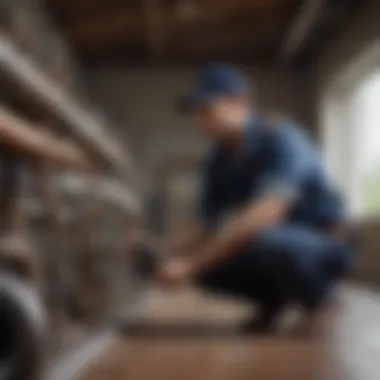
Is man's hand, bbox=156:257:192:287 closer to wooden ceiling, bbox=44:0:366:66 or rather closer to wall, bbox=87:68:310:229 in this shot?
wooden ceiling, bbox=44:0:366:66

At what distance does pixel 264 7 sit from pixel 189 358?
5.20 feet

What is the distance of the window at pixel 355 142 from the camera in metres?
0.82

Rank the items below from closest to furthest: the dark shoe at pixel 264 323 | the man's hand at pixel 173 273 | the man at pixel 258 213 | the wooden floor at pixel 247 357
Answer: the wooden floor at pixel 247 357
the man's hand at pixel 173 273
the man at pixel 258 213
the dark shoe at pixel 264 323

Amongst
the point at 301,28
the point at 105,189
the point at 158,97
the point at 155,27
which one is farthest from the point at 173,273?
the point at 158,97

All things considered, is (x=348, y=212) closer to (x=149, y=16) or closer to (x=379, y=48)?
(x=379, y=48)

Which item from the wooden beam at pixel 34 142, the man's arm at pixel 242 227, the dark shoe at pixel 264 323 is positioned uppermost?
the wooden beam at pixel 34 142

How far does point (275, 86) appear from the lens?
3.43 metres

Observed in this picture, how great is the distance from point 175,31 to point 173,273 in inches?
77.8

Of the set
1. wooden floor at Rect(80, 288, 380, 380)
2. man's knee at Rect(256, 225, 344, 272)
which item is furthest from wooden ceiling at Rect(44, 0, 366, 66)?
wooden floor at Rect(80, 288, 380, 380)

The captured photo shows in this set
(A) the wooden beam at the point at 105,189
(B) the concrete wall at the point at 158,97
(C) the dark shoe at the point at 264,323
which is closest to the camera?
(C) the dark shoe at the point at 264,323

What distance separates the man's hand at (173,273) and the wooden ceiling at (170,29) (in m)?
0.98

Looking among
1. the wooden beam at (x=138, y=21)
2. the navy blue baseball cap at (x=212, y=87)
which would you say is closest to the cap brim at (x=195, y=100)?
the navy blue baseball cap at (x=212, y=87)

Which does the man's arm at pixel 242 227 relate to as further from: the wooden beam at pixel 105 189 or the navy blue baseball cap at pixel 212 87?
the wooden beam at pixel 105 189

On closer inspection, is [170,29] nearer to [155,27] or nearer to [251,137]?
[155,27]
